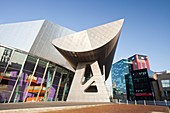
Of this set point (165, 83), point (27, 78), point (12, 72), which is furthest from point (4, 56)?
point (165, 83)

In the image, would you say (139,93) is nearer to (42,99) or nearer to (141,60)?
(42,99)

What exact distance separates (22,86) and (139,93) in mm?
53101

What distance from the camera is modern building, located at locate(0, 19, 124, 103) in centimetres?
1902

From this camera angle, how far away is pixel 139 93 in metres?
54.4

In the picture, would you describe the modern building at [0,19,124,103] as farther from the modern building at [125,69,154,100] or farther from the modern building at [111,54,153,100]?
the modern building at [111,54,153,100]

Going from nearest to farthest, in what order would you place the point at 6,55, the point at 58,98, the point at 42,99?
the point at 6,55 < the point at 42,99 < the point at 58,98

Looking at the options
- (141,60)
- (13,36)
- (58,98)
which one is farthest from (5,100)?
(141,60)

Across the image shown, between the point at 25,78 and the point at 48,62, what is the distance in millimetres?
5373

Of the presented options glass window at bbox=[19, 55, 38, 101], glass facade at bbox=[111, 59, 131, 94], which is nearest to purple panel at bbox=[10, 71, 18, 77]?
glass window at bbox=[19, 55, 38, 101]

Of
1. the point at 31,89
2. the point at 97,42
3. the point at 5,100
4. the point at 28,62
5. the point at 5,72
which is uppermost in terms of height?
the point at 97,42

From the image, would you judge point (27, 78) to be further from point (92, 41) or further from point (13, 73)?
point (92, 41)

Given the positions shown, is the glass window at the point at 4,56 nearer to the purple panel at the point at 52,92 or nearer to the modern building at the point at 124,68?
the purple panel at the point at 52,92

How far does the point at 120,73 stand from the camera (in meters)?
119

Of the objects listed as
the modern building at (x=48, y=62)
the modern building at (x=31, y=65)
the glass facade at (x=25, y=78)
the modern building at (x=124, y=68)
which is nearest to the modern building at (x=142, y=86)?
the modern building at (x=124, y=68)
